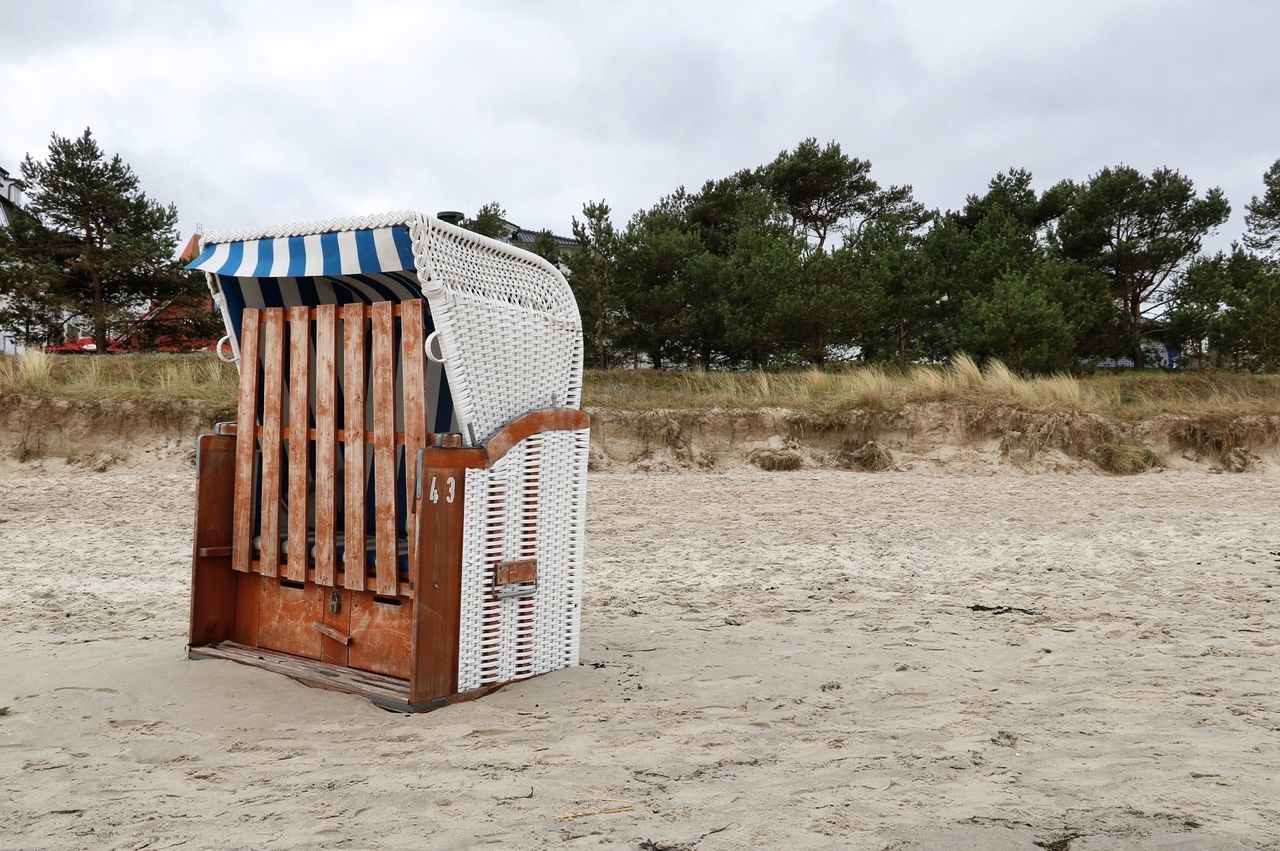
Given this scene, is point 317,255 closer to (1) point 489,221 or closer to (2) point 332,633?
(2) point 332,633

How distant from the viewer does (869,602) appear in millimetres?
6340

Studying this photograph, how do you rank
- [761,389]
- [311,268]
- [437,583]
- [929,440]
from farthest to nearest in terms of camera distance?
[761,389]
[929,440]
[311,268]
[437,583]

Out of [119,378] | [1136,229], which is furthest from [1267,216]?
[119,378]

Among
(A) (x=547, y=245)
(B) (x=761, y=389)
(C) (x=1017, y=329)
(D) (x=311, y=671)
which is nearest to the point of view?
(D) (x=311, y=671)

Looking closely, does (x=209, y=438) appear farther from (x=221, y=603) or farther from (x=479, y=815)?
(x=479, y=815)

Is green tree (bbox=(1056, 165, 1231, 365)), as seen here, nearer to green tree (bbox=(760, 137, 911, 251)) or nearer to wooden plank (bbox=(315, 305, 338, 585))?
green tree (bbox=(760, 137, 911, 251))

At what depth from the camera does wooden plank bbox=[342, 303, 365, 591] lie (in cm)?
414

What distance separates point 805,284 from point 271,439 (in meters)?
16.7

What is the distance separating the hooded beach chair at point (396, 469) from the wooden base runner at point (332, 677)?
0.01 meters

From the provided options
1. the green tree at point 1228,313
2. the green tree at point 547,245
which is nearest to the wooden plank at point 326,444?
the green tree at point 547,245

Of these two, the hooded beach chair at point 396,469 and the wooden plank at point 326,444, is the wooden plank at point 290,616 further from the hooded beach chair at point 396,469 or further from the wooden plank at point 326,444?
the wooden plank at point 326,444

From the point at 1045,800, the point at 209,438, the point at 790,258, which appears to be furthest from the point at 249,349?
the point at 790,258

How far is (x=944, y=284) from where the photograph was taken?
23.1m

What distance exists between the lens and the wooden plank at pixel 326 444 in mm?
4242
